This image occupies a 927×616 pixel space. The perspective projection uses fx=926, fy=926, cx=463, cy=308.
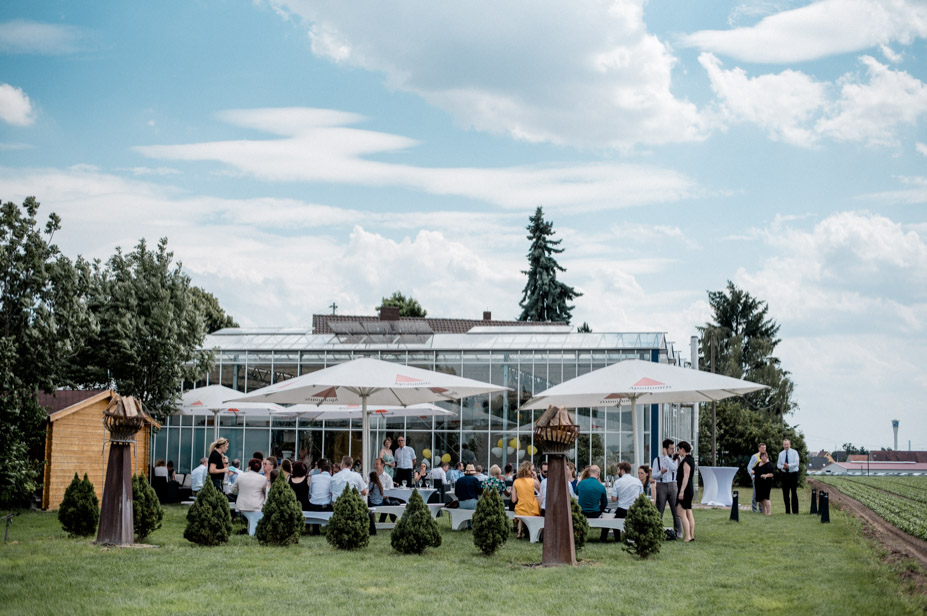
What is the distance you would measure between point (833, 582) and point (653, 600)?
2.32m

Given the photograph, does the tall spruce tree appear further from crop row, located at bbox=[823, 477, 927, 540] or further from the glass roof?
crop row, located at bbox=[823, 477, 927, 540]

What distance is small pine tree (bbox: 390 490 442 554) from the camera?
37.7 feet

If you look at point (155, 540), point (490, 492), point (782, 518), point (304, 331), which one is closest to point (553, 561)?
point (490, 492)

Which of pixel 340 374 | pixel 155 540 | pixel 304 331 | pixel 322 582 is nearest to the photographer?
pixel 322 582

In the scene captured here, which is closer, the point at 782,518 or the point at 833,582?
the point at 833,582

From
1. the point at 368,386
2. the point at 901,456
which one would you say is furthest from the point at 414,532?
the point at 901,456

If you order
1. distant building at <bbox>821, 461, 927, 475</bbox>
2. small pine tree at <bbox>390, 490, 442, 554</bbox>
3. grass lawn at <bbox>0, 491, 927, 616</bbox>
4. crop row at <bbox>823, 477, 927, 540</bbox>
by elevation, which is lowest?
distant building at <bbox>821, 461, 927, 475</bbox>

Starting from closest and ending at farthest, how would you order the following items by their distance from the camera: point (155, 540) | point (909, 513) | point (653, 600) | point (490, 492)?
point (653, 600)
point (490, 492)
point (155, 540)
point (909, 513)

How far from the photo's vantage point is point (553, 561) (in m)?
10.9

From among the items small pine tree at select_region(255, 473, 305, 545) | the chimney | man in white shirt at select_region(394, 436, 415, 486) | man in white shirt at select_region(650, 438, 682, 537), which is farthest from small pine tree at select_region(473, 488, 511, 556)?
the chimney

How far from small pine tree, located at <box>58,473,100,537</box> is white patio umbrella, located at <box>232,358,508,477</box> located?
3.72 m

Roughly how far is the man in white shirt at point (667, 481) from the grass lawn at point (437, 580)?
3.72 feet

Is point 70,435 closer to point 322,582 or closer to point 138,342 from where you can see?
point 138,342

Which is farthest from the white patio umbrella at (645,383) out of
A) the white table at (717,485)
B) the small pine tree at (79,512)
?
the small pine tree at (79,512)
